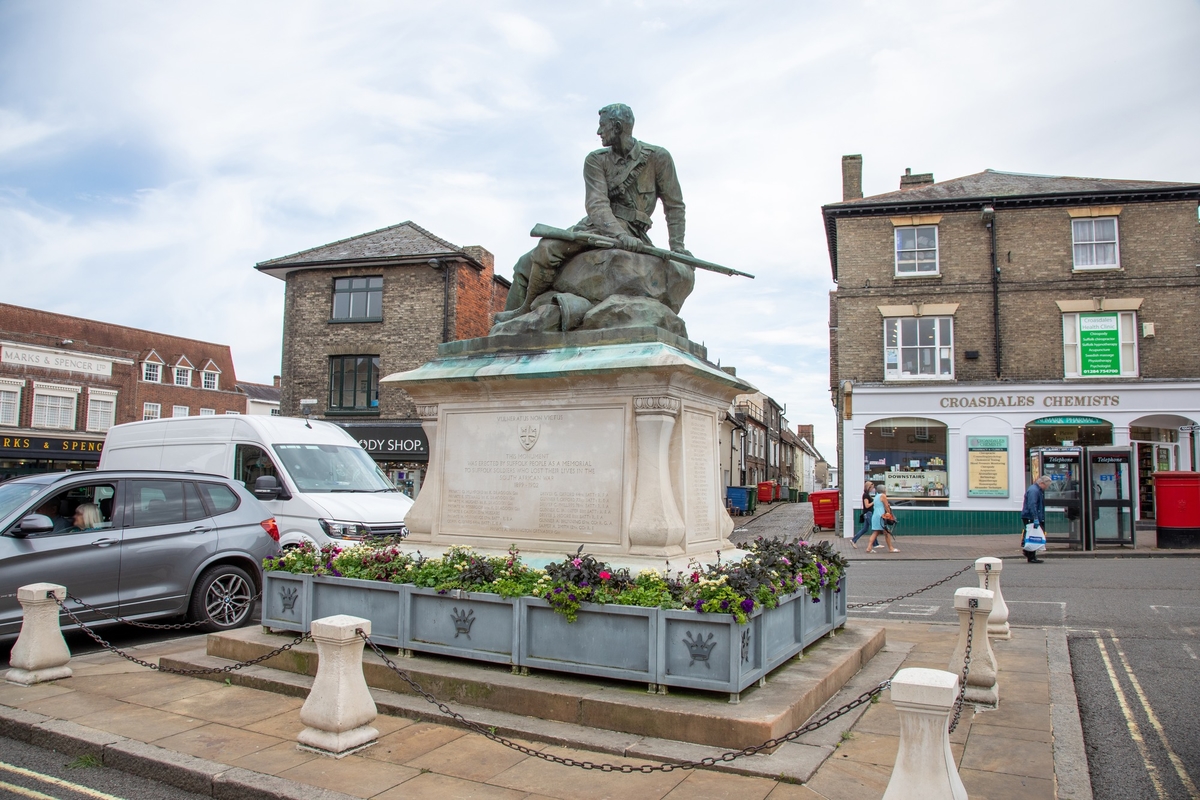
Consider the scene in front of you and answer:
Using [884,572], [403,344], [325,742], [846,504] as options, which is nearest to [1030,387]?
[846,504]

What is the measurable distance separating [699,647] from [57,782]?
3740 millimetres

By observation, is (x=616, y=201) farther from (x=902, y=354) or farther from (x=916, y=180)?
(x=916, y=180)

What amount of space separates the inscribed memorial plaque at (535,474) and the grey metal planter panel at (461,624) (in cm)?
99

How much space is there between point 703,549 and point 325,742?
130 inches

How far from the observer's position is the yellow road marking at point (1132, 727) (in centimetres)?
466

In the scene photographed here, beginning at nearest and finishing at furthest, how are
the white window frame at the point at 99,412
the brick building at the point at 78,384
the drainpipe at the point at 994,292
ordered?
the drainpipe at the point at 994,292 < the brick building at the point at 78,384 < the white window frame at the point at 99,412

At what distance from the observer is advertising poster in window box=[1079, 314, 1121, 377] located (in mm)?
24000

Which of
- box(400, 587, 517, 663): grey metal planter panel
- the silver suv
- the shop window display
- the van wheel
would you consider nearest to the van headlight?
the silver suv

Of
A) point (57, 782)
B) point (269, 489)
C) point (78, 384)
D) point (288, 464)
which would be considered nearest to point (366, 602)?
point (57, 782)

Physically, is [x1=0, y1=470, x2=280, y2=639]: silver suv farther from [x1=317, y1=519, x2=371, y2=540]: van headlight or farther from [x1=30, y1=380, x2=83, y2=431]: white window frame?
[x1=30, y1=380, x2=83, y2=431]: white window frame

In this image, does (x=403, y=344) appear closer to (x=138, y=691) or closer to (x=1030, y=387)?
(x=1030, y=387)

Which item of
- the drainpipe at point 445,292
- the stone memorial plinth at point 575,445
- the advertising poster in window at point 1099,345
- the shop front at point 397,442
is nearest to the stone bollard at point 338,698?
the stone memorial plinth at point 575,445

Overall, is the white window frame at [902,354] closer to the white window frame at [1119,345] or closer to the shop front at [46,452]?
the white window frame at [1119,345]

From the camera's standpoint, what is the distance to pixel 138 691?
20.0 ft
